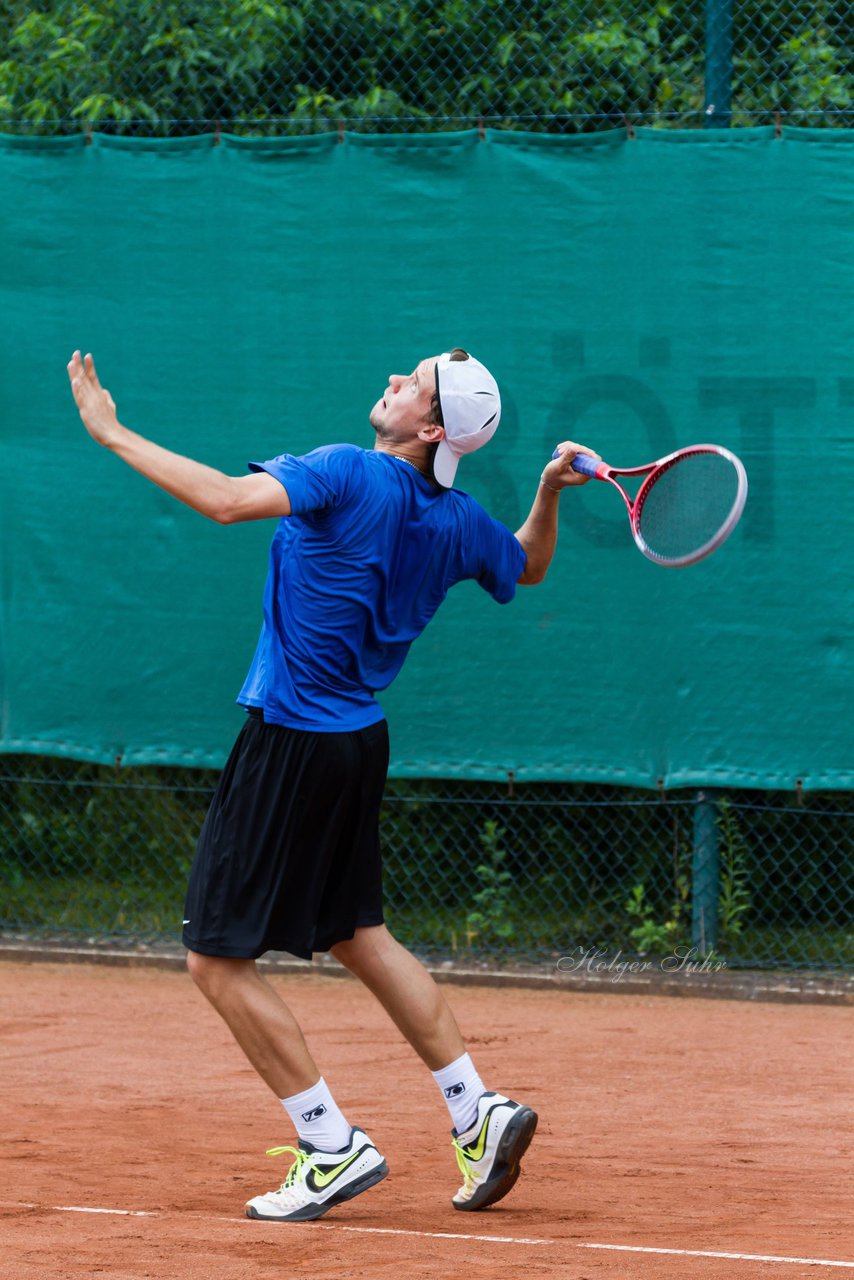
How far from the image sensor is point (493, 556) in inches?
160

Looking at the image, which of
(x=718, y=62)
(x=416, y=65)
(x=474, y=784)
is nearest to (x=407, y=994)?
(x=474, y=784)

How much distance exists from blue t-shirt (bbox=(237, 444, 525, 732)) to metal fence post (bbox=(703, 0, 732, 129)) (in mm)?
2708

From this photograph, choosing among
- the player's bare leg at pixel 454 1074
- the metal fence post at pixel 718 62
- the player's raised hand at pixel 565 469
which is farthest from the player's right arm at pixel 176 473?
the metal fence post at pixel 718 62

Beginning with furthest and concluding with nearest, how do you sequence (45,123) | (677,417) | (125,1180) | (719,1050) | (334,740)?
(45,123) → (677,417) → (719,1050) → (125,1180) → (334,740)

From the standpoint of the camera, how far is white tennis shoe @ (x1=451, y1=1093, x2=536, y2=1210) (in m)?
3.86

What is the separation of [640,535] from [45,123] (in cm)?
347

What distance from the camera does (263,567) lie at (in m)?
6.34

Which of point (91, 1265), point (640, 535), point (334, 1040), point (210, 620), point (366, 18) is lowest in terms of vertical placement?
point (334, 1040)

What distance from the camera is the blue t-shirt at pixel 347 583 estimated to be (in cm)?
379

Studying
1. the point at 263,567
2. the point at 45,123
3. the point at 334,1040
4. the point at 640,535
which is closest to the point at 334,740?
the point at 640,535

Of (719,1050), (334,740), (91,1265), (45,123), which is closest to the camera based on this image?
(91,1265)

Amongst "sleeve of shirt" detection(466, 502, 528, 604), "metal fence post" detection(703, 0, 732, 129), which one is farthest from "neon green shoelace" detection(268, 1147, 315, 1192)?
"metal fence post" detection(703, 0, 732, 129)

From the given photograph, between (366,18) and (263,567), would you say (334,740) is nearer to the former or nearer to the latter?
(263,567)

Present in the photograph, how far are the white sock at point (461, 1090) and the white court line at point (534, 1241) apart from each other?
270 millimetres
